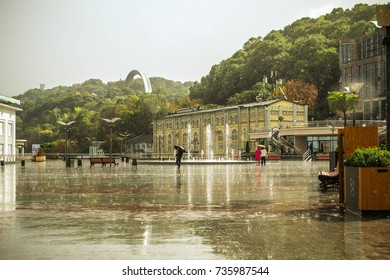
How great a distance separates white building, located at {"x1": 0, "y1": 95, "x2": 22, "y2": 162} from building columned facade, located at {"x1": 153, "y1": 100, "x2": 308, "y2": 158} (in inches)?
724

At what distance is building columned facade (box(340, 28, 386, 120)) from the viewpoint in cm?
7481

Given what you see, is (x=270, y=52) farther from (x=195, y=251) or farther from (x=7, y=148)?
(x=195, y=251)

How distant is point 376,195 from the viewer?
998cm

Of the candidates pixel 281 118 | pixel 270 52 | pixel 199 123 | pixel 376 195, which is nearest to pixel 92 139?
pixel 199 123

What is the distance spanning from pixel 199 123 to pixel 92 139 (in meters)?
25.8

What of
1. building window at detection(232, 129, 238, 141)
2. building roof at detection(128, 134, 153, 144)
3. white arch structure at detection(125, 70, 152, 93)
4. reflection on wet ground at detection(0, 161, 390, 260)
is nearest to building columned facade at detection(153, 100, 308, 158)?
building window at detection(232, 129, 238, 141)

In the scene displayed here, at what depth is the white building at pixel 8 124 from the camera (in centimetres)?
6312

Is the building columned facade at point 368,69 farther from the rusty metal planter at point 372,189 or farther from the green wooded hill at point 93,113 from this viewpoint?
the rusty metal planter at point 372,189

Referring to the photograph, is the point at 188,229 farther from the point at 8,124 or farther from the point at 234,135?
the point at 234,135

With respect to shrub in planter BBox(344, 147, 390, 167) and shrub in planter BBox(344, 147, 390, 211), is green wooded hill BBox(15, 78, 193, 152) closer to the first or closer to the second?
shrub in planter BBox(344, 147, 390, 167)

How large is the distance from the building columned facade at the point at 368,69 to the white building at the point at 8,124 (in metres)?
46.9

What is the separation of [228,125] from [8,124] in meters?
32.3

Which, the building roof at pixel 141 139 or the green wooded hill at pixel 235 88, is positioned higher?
the green wooded hill at pixel 235 88

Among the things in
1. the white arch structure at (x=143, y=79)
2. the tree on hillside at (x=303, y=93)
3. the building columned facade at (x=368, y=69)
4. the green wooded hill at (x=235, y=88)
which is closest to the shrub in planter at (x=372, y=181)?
the green wooded hill at (x=235, y=88)
